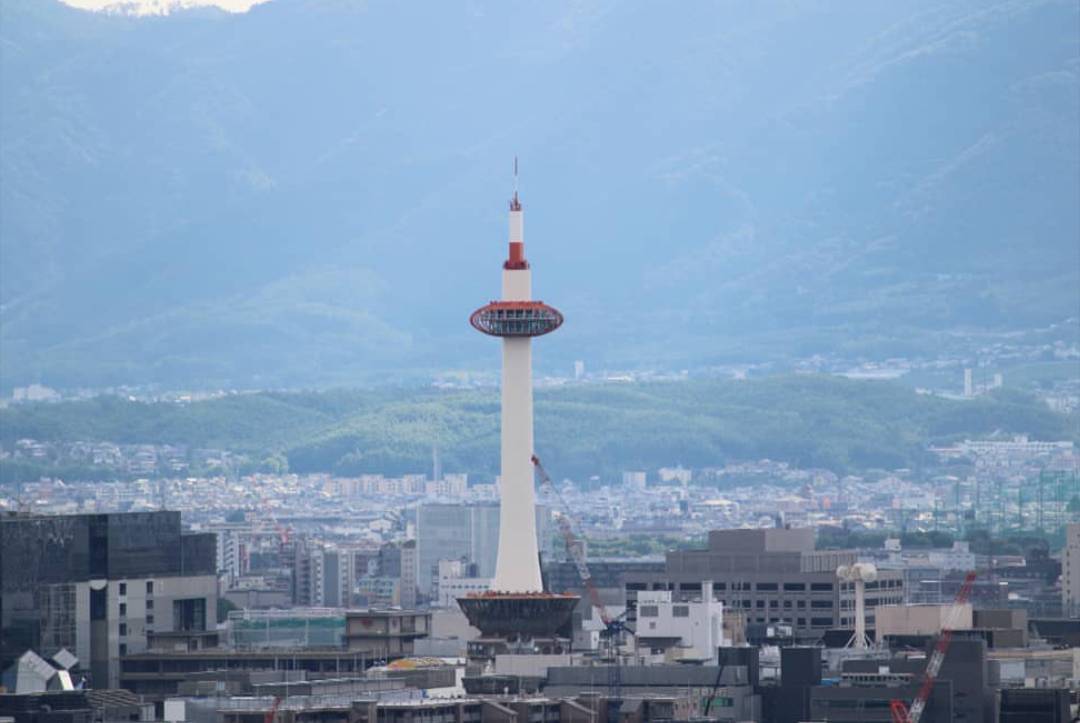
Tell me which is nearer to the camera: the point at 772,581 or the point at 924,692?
the point at 924,692

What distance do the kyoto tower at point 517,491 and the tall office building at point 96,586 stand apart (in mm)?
6568

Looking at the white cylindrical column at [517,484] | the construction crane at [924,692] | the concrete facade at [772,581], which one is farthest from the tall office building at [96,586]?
the construction crane at [924,692]

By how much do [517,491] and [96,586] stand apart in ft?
26.2

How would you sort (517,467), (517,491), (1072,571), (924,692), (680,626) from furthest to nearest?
1. (1072,571)
2. (517,467)
3. (517,491)
4. (680,626)
5. (924,692)

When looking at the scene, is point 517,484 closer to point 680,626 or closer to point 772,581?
point 680,626

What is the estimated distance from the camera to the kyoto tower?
70750 mm

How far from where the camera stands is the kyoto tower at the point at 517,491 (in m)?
70.8

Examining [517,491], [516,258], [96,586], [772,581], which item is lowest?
[96,586]

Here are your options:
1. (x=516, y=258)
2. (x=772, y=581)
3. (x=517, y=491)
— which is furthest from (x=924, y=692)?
(x=772, y=581)

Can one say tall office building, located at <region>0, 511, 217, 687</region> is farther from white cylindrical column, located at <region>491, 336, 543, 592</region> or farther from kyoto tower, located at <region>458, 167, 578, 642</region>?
white cylindrical column, located at <region>491, 336, 543, 592</region>

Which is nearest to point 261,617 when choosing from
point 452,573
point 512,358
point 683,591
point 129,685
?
point 683,591

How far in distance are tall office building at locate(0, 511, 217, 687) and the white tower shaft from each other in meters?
6.66

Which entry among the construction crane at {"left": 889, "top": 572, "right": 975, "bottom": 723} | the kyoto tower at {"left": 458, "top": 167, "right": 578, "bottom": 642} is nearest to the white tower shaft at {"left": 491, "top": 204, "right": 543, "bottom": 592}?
the kyoto tower at {"left": 458, "top": 167, "right": 578, "bottom": 642}

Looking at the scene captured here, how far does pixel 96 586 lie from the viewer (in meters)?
72.6
